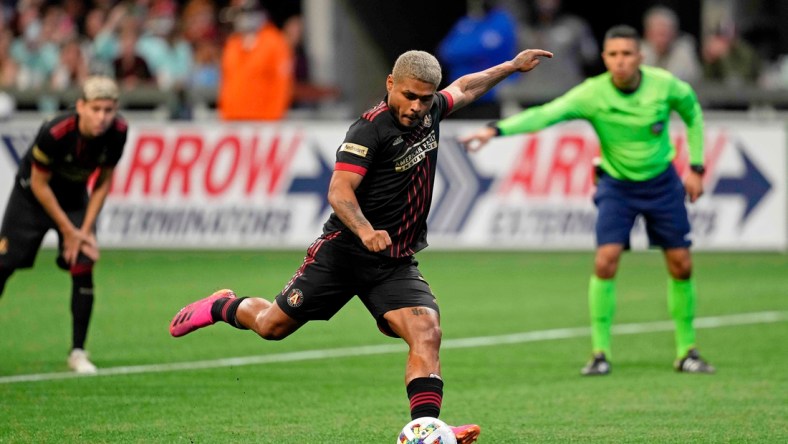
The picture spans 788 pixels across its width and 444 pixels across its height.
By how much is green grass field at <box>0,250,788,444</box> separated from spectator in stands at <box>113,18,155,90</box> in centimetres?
488

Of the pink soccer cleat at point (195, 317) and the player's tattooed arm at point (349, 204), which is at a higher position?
the player's tattooed arm at point (349, 204)

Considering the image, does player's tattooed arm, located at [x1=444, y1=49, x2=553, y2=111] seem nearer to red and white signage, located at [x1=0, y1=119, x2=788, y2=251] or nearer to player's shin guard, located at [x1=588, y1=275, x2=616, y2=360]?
player's shin guard, located at [x1=588, y1=275, x2=616, y2=360]

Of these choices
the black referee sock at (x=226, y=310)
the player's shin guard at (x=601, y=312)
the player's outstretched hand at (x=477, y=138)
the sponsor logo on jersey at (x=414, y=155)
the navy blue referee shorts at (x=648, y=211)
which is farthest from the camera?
the navy blue referee shorts at (x=648, y=211)

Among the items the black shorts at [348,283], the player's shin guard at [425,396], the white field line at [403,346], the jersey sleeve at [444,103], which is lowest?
the white field line at [403,346]

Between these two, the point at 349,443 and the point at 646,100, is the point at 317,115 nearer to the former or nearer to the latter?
the point at 646,100

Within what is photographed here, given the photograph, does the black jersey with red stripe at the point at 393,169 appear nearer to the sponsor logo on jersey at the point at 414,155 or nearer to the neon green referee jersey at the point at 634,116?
the sponsor logo on jersey at the point at 414,155

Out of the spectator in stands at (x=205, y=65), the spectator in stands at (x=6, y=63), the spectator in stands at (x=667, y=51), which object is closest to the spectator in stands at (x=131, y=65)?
Result: the spectator in stands at (x=205, y=65)

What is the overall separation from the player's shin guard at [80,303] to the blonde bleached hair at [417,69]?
4267 millimetres

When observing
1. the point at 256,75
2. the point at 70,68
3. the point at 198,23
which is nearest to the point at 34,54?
the point at 70,68

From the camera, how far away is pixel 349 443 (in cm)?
835

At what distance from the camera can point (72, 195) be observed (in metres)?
11.4

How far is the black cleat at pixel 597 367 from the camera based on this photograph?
11195 millimetres

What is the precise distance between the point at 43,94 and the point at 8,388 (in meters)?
13.0

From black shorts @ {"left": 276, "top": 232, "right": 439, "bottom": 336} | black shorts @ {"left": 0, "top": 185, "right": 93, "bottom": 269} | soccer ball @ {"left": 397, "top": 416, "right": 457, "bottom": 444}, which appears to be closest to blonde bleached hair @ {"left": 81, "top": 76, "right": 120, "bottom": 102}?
black shorts @ {"left": 0, "top": 185, "right": 93, "bottom": 269}
